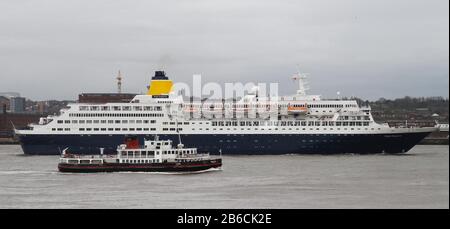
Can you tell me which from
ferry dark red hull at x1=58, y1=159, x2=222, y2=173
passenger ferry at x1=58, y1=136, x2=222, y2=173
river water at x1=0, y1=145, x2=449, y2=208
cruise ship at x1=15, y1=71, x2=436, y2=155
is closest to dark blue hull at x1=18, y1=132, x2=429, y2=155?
cruise ship at x1=15, y1=71, x2=436, y2=155

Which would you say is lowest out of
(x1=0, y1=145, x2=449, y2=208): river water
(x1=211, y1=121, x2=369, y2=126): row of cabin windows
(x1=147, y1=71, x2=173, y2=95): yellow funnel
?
(x1=0, y1=145, x2=449, y2=208): river water

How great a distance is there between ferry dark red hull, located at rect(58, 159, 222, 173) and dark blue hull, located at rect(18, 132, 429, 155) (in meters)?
14.8

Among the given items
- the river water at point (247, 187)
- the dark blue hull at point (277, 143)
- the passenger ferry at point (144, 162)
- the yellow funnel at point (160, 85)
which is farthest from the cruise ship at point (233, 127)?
Result: the passenger ferry at point (144, 162)

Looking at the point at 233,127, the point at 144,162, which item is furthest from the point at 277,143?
the point at 144,162

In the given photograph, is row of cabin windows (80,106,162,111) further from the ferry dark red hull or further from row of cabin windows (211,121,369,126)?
the ferry dark red hull

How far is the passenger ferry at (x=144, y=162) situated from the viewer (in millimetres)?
42812

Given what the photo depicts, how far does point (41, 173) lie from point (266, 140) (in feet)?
61.0

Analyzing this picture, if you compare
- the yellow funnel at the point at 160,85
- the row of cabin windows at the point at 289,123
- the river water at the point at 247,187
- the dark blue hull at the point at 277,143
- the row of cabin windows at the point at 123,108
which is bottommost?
the river water at the point at 247,187

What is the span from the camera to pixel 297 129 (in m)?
58.5

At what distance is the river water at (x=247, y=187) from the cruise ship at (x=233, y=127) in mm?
8149

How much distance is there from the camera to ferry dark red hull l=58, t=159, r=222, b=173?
140 feet

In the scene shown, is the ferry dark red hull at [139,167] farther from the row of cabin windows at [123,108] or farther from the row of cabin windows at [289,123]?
the row of cabin windows at [123,108]

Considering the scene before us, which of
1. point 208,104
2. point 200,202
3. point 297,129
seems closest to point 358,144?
point 297,129
